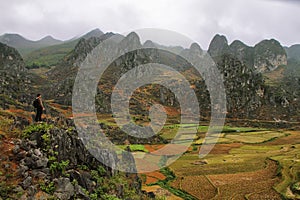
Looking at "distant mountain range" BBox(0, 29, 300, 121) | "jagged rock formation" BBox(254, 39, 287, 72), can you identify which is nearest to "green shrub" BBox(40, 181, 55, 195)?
"distant mountain range" BBox(0, 29, 300, 121)

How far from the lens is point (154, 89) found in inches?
3639

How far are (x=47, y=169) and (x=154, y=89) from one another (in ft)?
269

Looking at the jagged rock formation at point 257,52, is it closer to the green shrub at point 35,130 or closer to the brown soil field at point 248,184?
the brown soil field at point 248,184

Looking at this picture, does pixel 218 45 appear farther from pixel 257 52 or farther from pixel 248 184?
pixel 248 184

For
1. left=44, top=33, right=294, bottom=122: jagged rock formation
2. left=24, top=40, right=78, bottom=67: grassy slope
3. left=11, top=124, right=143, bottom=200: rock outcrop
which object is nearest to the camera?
A: left=11, top=124, right=143, bottom=200: rock outcrop

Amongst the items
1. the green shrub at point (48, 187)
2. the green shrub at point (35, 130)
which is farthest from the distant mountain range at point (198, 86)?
the green shrub at point (48, 187)

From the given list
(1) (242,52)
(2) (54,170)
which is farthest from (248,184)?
(1) (242,52)

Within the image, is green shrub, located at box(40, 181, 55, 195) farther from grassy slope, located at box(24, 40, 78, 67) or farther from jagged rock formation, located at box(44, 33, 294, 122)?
grassy slope, located at box(24, 40, 78, 67)

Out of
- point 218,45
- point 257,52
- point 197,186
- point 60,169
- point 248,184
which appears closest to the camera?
point 60,169

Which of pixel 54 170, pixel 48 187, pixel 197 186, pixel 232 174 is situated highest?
pixel 54 170

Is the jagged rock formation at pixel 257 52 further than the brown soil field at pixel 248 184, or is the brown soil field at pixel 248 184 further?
→ the jagged rock formation at pixel 257 52

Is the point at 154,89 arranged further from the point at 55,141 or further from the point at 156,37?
the point at 55,141

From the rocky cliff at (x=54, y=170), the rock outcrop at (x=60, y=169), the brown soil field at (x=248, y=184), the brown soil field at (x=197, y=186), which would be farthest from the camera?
the brown soil field at (x=197, y=186)

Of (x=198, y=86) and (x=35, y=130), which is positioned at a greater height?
(x=198, y=86)
